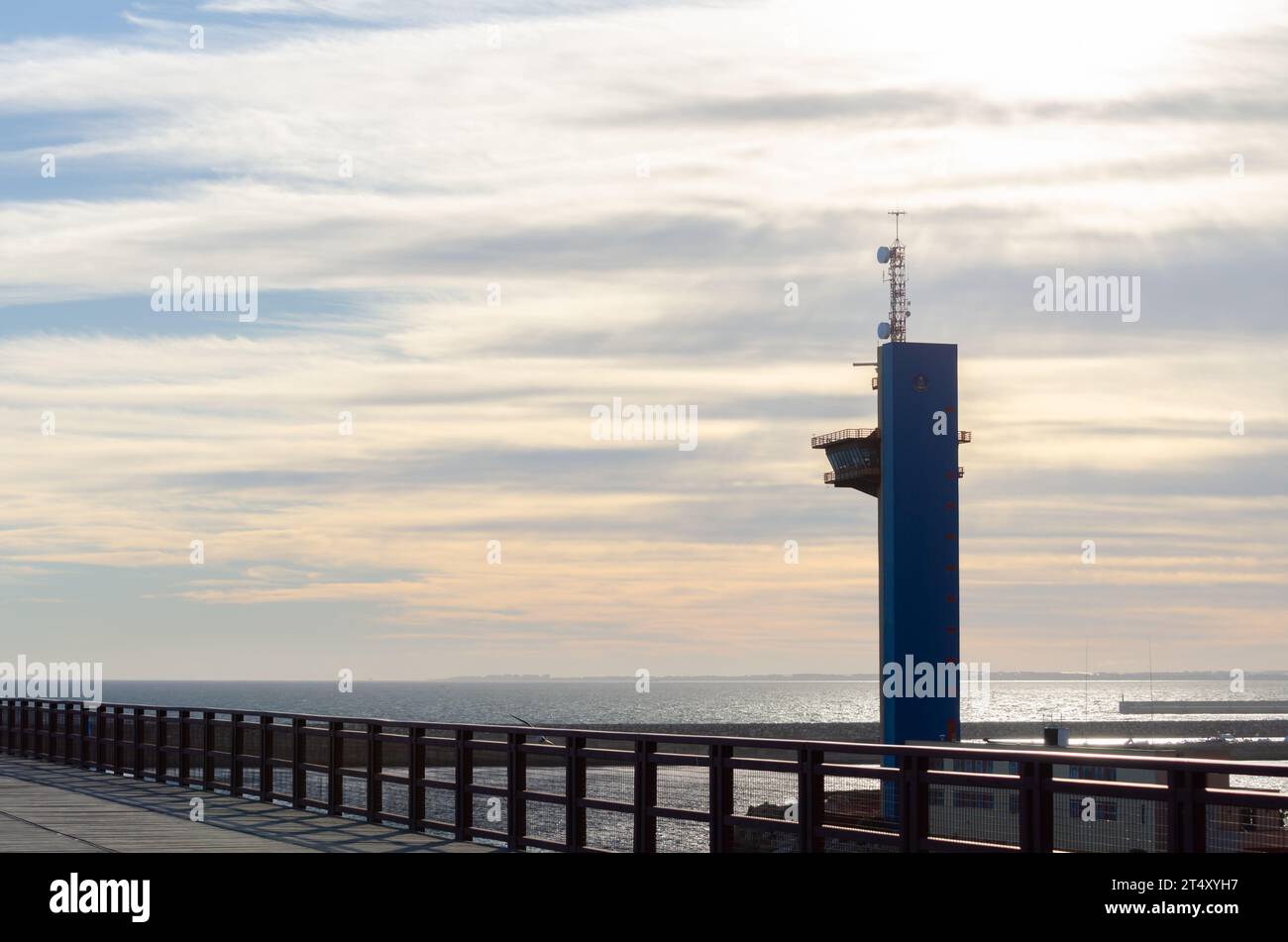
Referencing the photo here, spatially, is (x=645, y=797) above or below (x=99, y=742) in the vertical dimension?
above

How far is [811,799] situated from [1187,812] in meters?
3.80

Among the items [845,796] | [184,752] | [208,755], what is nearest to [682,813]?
[845,796]

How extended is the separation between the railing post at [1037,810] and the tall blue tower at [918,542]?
54.0 meters

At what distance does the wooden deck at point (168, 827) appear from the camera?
17.0 m

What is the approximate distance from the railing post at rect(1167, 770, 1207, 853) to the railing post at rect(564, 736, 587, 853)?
7.02 metres

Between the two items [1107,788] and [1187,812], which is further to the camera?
[1107,788]

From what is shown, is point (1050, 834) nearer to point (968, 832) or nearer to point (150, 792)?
point (968, 832)

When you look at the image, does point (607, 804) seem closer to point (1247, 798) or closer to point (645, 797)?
point (645, 797)

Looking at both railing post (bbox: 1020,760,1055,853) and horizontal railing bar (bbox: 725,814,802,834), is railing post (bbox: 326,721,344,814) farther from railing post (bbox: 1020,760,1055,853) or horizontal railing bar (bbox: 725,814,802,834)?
railing post (bbox: 1020,760,1055,853)

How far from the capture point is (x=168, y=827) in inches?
762

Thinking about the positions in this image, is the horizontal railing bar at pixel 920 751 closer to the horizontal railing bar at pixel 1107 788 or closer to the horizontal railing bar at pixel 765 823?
the horizontal railing bar at pixel 1107 788

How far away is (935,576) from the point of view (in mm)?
65688
